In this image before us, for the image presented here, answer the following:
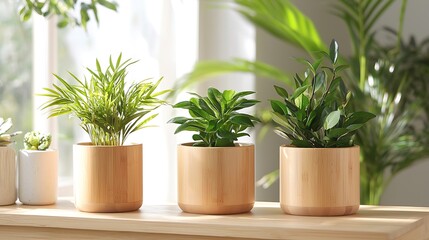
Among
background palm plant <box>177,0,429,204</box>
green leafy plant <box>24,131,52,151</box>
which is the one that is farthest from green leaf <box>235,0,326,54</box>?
green leafy plant <box>24,131,52,151</box>

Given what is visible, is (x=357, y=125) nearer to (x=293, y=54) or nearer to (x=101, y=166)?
(x=101, y=166)

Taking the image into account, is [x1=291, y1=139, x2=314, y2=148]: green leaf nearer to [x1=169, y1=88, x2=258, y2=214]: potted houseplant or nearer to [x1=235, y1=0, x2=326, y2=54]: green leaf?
[x1=169, y1=88, x2=258, y2=214]: potted houseplant

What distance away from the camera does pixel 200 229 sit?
4.88 ft

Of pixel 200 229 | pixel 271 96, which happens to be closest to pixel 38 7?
pixel 200 229

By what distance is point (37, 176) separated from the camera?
1.77m

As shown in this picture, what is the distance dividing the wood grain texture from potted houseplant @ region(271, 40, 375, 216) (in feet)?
1.84

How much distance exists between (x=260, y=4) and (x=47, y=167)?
1.67 meters

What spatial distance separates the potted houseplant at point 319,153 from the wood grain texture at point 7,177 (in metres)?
0.56

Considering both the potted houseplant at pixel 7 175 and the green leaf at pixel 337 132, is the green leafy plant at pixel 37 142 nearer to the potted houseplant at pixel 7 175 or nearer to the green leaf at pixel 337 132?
the potted houseplant at pixel 7 175

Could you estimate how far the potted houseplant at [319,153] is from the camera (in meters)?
1.56

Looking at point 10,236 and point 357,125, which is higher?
point 357,125

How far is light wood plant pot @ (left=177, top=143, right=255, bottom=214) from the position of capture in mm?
1604

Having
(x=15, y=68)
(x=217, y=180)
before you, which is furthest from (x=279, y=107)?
(x=15, y=68)

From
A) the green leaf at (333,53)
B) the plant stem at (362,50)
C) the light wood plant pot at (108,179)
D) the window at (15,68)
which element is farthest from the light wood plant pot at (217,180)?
the plant stem at (362,50)
